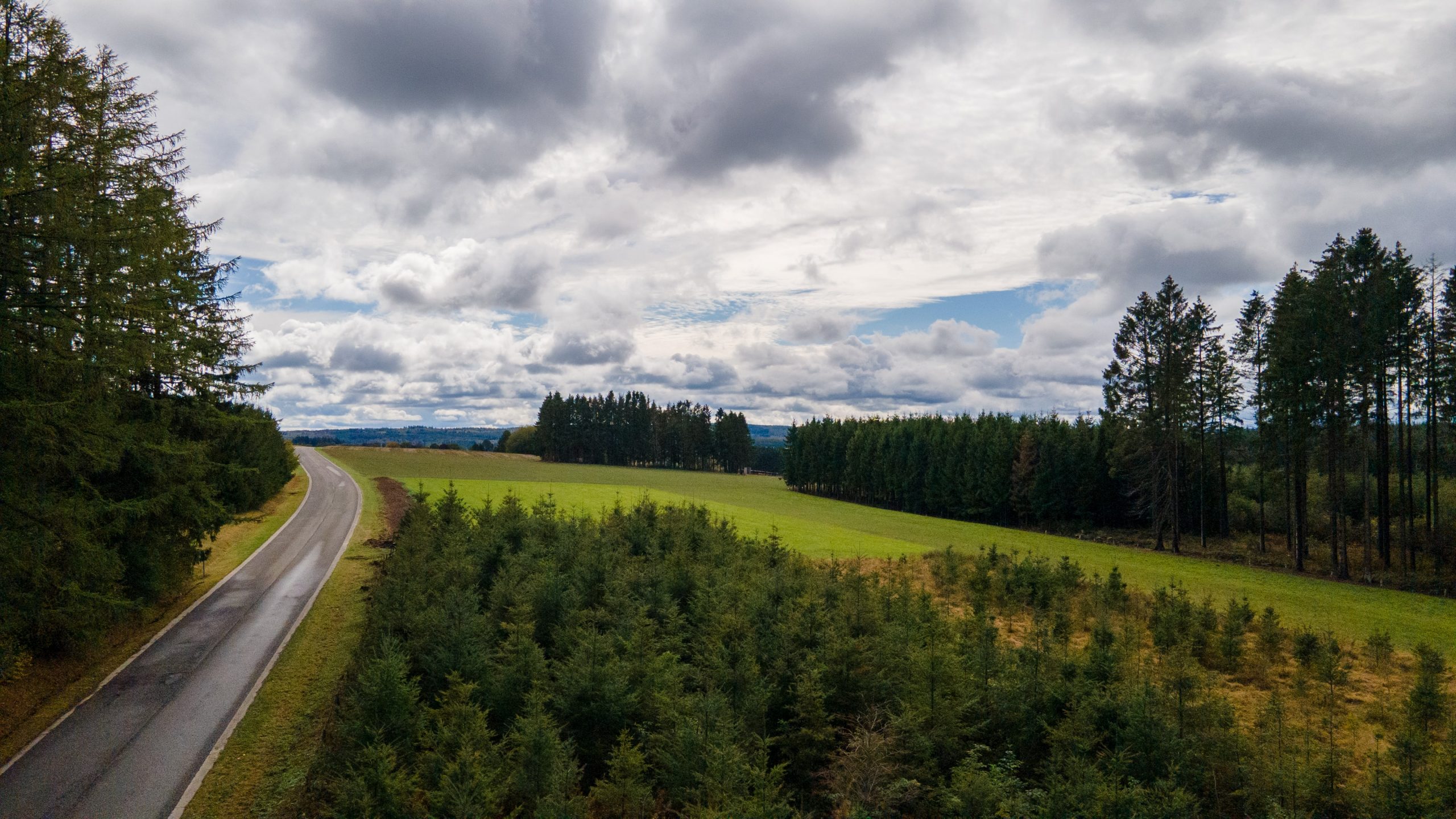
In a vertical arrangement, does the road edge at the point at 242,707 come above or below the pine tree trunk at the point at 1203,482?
below

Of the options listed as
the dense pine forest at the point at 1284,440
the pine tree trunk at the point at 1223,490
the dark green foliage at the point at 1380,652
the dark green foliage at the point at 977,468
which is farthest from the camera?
the dark green foliage at the point at 977,468

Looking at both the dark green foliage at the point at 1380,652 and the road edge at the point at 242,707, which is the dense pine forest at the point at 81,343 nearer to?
the road edge at the point at 242,707

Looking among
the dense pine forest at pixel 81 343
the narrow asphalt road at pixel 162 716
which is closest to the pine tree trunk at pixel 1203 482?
the narrow asphalt road at pixel 162 716

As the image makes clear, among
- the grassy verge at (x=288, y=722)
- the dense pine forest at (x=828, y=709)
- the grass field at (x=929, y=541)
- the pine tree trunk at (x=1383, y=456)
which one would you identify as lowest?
the grassy verge at (x=288, y=722)

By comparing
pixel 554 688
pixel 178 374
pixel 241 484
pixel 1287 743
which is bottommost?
pixel 1287 743

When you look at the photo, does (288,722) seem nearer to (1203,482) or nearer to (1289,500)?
(1289,500)

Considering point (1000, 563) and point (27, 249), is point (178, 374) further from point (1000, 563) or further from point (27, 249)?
point (1000, 563)

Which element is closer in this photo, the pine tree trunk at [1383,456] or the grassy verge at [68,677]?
the grassy verge at [68,677]

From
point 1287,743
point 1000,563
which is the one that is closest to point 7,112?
point 1287,743
